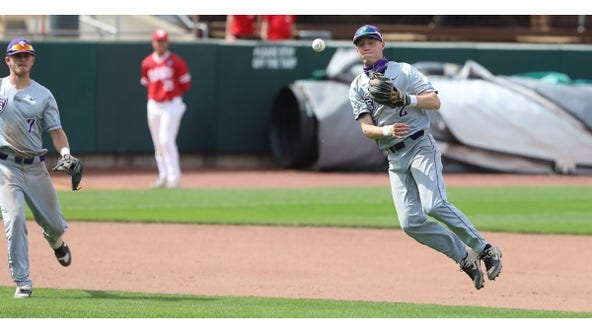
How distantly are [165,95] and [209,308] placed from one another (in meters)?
9.07

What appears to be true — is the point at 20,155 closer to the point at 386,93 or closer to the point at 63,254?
the point at 63,254

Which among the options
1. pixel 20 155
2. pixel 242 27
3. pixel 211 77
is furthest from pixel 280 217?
pixel 242 27

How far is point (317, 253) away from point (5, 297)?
4005 millimetres

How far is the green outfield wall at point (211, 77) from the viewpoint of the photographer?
20578mm

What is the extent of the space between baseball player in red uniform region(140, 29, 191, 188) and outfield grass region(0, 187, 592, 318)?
0.59m

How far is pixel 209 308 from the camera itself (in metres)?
8.77

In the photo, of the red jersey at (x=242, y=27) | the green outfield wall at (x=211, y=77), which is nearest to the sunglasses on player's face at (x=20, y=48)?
the green outfield wall at (x=211, y=77)

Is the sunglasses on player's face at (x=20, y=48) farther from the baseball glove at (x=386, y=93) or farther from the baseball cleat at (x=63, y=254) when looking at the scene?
the baseball glove at (x=386, y=93)

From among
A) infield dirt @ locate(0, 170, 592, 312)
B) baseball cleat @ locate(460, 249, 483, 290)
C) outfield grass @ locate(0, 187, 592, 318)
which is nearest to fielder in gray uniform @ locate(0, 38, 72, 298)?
outfield grass @ locate(0, 187, 592, 318)

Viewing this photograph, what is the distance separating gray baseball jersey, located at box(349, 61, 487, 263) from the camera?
359 inches

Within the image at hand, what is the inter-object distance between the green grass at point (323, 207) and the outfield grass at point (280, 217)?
1cm

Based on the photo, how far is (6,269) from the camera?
11.2 metres

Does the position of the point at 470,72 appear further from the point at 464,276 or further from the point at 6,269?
the point at 6,269

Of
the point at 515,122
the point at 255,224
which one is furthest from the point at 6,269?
the point at 515,122
